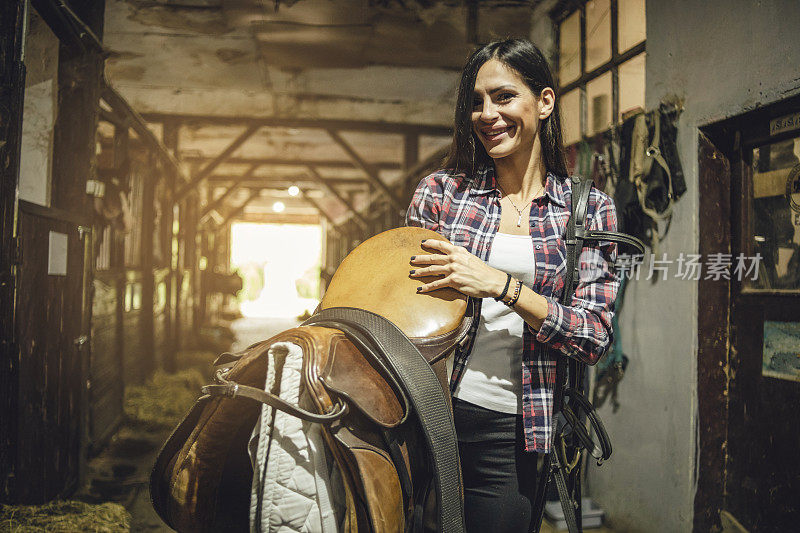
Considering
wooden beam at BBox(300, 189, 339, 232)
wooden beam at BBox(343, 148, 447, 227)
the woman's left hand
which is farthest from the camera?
wooden beam at BBox(300, 189, 339, 232)

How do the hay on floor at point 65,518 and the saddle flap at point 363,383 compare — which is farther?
the hay on floor at point 65,518

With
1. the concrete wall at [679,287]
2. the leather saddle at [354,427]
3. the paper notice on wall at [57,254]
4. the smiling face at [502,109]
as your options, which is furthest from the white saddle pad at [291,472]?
the paper notice on wall at [57,254]

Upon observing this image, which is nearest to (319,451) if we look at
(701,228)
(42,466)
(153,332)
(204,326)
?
(701,228)

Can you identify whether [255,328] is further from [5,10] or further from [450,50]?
[5,10]

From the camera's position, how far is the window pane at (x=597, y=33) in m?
3.19

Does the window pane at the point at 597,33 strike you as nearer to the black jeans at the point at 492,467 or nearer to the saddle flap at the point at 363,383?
the black jeans at the point at 492,467

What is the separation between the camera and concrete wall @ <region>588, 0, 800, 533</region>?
2129 millimetres

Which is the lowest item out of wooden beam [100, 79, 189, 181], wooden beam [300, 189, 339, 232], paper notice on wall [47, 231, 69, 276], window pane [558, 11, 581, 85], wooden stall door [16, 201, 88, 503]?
wooden stall door [16, 201, 88, 503]

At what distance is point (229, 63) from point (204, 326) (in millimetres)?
6869

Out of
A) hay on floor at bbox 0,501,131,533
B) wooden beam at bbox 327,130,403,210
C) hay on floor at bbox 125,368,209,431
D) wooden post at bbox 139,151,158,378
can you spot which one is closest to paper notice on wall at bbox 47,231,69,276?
hay on floor at bbox 0,501,131,533

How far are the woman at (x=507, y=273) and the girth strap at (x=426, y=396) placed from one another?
29 centimetres

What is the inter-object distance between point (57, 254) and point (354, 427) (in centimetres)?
291

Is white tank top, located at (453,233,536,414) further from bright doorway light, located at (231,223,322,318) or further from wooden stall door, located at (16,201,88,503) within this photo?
bright doorway light, located at (231,223,322,318)

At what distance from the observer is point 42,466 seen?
9.38 ft
